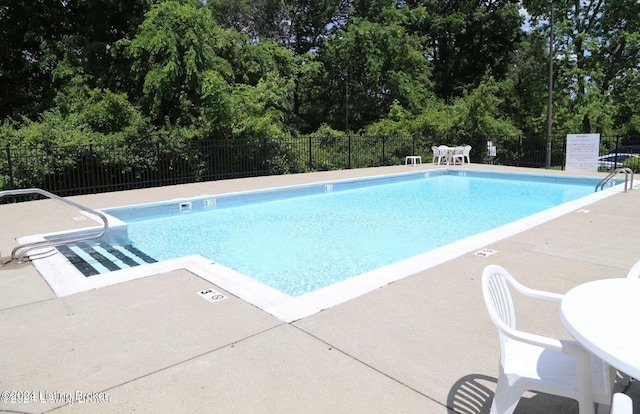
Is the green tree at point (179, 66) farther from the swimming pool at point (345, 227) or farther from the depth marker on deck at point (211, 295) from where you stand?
the depth marker on deck at point (211, 295)

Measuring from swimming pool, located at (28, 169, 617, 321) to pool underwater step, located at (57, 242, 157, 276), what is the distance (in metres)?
0.35

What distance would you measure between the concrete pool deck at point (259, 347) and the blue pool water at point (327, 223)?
→ 188 cm

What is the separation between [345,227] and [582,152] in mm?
11909

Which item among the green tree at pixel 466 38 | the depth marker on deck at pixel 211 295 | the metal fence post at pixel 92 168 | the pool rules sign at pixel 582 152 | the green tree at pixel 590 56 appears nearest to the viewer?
the depth marker on deck at pixel 211 295

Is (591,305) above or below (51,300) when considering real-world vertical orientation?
above

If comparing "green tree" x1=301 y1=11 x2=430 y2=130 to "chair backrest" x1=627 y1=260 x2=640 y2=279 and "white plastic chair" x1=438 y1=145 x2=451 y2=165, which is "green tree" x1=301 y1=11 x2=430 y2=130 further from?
"chair backrest" x1=627 y1=260 x2=640 y2=279

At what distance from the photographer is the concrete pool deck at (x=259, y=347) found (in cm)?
243

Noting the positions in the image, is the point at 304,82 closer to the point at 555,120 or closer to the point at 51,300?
the point at 555,120

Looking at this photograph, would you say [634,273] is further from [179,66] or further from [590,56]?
[590,56]

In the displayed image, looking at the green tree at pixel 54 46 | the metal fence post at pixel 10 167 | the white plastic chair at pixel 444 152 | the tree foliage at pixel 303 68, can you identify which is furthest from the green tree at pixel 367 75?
the metal fence post at pixel 10 167

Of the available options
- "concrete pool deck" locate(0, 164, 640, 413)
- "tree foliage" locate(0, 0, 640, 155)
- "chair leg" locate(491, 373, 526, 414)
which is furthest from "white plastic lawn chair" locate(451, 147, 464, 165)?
"chair leg" locate(491, 373, 526, 414)

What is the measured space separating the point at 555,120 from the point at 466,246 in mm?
20222

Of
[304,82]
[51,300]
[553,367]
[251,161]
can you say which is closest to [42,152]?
[251,161]

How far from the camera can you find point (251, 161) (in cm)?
1540
